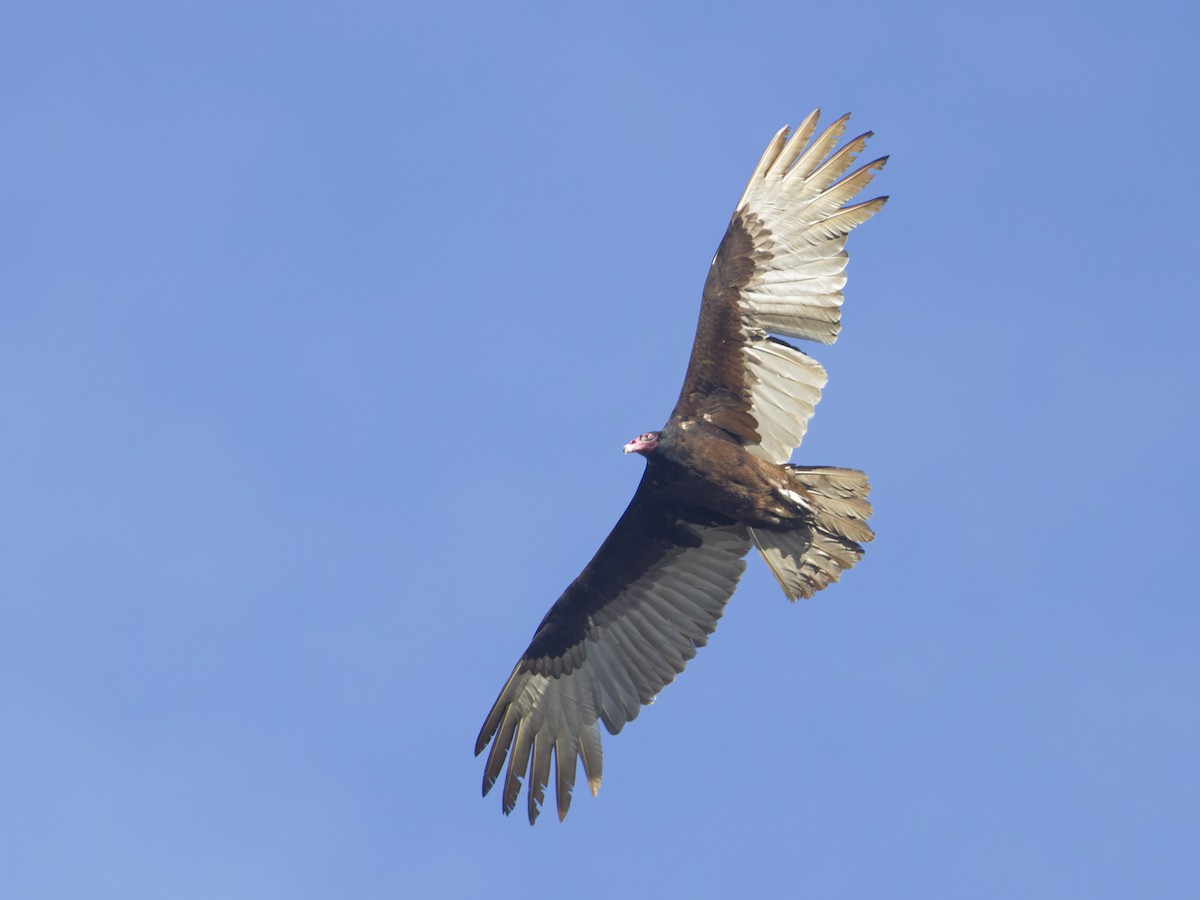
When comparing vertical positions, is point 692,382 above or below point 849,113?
below

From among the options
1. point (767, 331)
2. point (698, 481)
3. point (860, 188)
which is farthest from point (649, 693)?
point (860, 188)

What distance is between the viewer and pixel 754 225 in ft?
44.4

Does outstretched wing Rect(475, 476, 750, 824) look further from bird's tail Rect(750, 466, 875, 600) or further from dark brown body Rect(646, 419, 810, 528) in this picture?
dark brown body Rect(646, 419, 810, 528)

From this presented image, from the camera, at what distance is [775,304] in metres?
13.4

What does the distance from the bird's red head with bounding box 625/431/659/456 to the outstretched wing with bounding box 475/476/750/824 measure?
88cm

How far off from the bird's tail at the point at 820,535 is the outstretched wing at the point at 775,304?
0.39 metres

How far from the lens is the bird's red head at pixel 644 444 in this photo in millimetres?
13297

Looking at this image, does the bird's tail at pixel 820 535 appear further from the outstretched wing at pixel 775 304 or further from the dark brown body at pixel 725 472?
the outstretched wing at pixel 775 304

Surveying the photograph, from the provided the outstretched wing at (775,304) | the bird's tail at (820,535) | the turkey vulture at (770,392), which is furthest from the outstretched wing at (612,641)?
the outstretched wing at (775,304)

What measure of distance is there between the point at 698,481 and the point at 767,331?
1280mm

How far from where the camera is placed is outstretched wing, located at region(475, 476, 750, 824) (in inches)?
565

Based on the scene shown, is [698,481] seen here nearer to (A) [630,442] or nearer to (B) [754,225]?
(A) [630,442]

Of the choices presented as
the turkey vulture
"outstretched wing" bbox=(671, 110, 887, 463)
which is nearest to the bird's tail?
the turkey vulture

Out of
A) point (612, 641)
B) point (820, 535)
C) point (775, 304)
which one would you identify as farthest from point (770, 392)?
point (612, 641)
